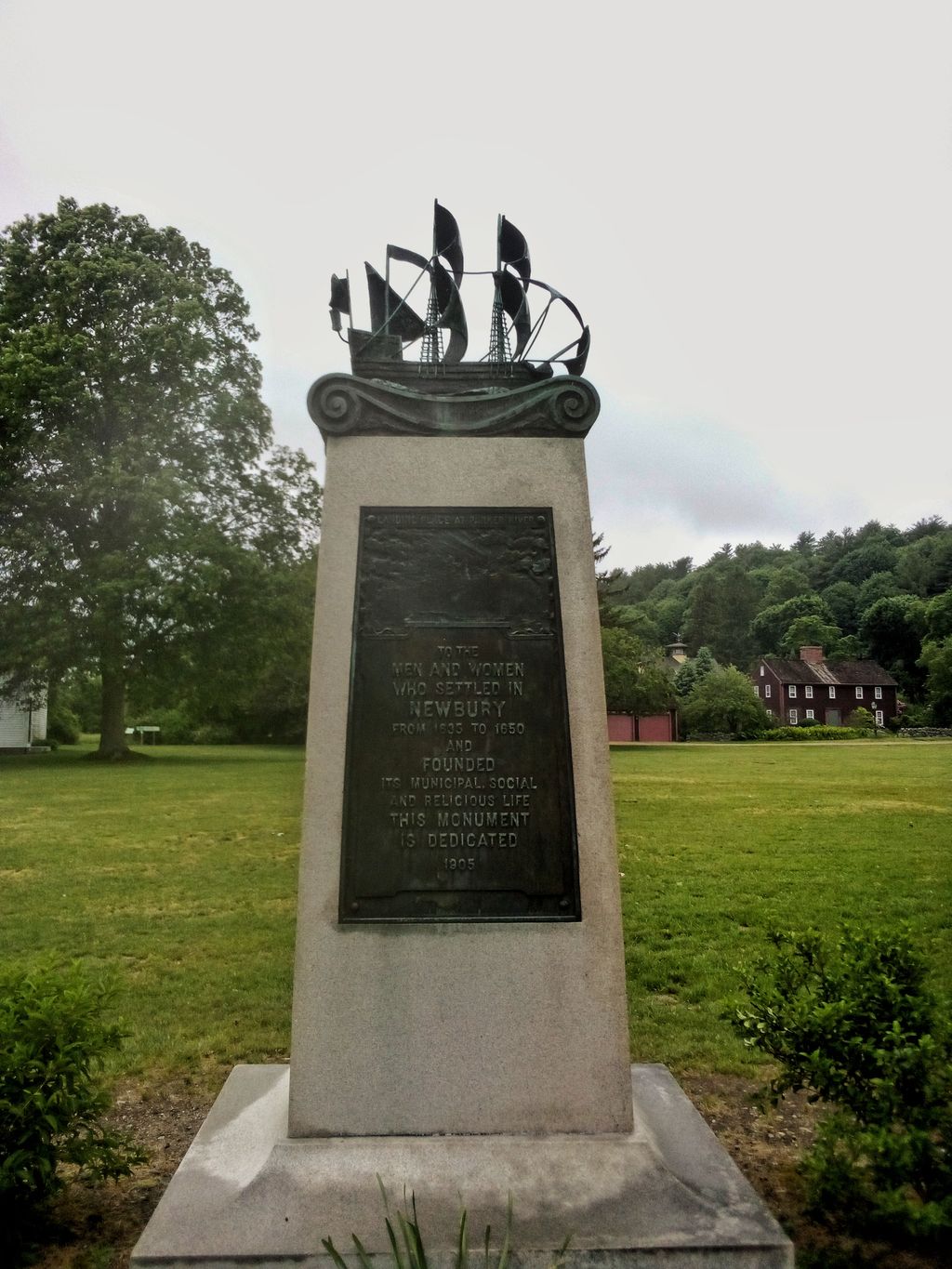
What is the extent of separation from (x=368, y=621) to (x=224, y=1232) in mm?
2172

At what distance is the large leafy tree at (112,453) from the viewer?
24094mm

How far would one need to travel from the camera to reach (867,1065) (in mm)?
3301

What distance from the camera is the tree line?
75.2 metres

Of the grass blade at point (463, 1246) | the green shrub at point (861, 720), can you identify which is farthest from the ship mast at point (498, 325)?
the green shrub at point (861, 720)

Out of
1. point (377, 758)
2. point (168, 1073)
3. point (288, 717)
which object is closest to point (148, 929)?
point (168, 1073)

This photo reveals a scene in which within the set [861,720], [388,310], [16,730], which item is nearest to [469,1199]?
[388,310]

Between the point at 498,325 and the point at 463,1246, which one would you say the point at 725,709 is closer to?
the point at 498,325

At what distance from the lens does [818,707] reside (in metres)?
71.2

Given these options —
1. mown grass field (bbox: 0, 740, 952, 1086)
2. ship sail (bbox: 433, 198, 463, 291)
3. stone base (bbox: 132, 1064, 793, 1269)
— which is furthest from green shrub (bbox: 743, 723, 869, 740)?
stone base (bbox: 132, 1064, 793, 1269)

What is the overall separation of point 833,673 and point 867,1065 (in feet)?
244

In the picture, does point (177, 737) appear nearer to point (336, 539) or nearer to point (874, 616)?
point (336, 539)

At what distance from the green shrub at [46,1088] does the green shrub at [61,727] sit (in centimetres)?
4012

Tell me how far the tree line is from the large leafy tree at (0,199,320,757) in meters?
36.4

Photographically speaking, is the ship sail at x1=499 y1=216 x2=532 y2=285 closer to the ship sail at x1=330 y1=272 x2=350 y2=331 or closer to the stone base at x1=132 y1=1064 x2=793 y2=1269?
the ship sail at x1=330 y1=272 x2=350 y2=331
